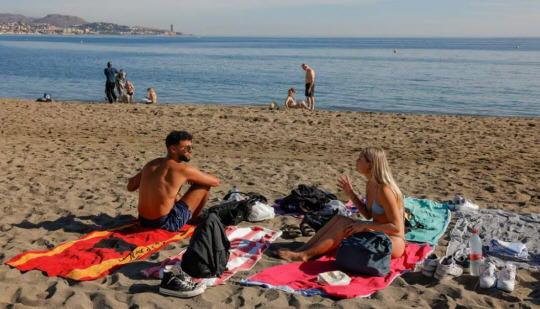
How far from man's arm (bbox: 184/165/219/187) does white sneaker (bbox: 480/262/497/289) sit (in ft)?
9.74

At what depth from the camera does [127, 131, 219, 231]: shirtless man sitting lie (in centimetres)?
598

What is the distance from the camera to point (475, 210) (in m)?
7.16

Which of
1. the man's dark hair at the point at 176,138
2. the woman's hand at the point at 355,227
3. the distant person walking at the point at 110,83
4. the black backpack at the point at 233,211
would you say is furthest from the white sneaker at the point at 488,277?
the distant person walking at the point at 110,83

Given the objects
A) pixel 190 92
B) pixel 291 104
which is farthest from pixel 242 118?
pixel 190 92

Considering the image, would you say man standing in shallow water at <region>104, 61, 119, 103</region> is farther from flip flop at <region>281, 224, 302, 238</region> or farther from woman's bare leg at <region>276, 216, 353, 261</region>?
woman's bare leg at <region>276, 216, 353, 261</region>

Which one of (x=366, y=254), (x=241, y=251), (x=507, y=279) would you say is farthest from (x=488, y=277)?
(x=241, y=251)

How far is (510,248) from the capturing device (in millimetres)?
5633

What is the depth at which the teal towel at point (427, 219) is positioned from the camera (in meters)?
6.22

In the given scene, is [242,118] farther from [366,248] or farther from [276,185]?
[366,248]

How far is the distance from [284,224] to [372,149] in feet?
5.94

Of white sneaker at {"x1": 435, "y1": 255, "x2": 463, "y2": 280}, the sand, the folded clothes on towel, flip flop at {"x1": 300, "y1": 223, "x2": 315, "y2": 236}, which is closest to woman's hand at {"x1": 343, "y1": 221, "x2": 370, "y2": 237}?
the sand

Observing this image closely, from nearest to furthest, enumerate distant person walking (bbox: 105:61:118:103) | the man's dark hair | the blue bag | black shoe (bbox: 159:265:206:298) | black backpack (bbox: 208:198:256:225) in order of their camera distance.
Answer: black shoe (bbox: 159:265:206:298) → the blue bag → the man's dark hair → black backpack (bbox: 208:198:256:225) → distant person walking (bbox: 105:61:118:103)

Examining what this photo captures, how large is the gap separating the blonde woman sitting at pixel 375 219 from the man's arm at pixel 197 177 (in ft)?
3.99

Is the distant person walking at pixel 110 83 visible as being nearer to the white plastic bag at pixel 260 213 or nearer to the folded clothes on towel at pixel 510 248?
the white plastic bag at pixel 260 213
